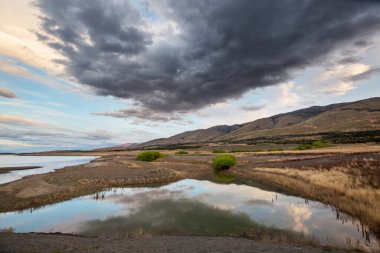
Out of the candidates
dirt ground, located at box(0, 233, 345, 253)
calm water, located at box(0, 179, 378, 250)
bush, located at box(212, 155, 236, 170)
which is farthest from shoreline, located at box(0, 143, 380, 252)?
bush, located at box(212, 155, 236, 170)

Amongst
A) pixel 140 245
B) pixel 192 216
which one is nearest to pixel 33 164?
pixel 192 216

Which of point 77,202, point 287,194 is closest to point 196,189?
point 287,194

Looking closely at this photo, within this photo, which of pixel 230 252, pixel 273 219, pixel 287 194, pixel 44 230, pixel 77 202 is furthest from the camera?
pixel 287 194

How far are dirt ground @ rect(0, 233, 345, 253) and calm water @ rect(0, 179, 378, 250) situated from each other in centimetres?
297

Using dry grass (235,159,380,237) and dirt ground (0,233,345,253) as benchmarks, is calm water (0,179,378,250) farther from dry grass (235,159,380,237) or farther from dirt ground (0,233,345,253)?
dirt ground (0,233,345,253)

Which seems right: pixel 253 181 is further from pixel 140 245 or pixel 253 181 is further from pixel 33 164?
pixel 33 164

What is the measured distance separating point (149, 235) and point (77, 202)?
17116mm

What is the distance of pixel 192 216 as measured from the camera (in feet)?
84.9

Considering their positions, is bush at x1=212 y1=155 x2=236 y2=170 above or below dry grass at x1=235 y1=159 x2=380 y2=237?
above

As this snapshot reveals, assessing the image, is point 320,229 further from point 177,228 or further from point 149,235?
point 149,235

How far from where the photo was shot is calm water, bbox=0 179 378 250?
20984 mm

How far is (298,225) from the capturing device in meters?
22.0

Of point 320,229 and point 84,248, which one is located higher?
point 84,248

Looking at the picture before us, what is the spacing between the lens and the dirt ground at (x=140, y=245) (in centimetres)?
1500
